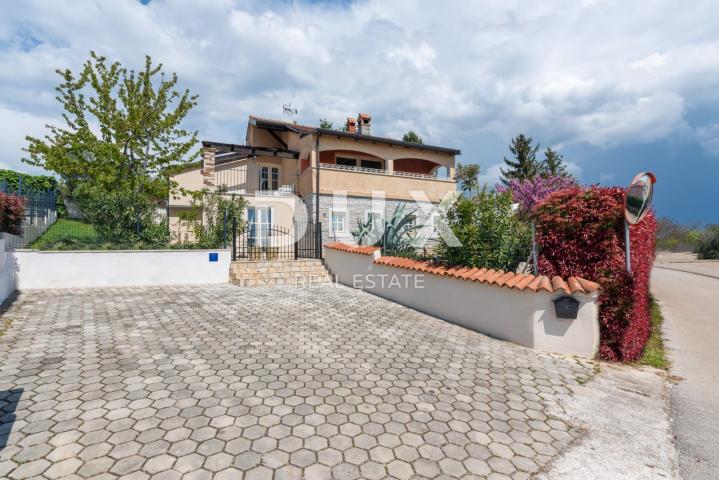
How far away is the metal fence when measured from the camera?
969 centimetres

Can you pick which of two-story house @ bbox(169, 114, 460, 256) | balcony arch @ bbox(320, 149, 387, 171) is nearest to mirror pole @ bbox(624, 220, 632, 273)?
two-story house @ bbox(169, 114, 460, 256)

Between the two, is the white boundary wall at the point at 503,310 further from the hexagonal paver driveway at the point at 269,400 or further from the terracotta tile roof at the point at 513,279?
the hexagonal paver driveway at the point at 269,400

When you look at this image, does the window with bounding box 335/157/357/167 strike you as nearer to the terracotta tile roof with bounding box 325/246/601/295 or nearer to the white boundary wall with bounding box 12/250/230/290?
the white boundary wall with bounding box 12/250/230/290

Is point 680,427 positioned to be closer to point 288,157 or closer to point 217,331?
point 217,331

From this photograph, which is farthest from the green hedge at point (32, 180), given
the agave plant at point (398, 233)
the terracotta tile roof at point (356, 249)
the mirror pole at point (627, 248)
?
the mirror pole at point (627, 248)

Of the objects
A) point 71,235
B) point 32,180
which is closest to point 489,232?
point 71,235

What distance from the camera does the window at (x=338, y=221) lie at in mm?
17688

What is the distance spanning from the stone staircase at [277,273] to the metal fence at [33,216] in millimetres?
5795

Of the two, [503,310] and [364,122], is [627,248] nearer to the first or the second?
[503,310]

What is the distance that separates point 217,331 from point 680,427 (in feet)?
21.4

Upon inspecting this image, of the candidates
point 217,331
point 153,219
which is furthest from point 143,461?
point 153,219

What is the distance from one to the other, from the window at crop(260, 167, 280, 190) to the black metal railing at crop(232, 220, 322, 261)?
328 cm

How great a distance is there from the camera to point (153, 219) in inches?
457

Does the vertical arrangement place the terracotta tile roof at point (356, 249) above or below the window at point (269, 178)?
below
